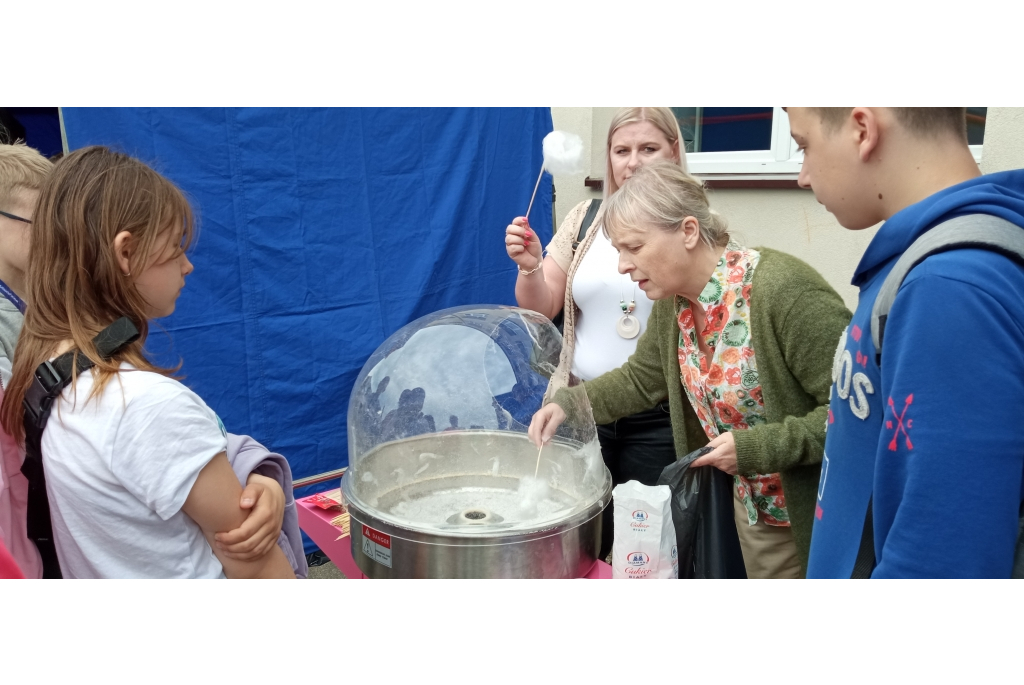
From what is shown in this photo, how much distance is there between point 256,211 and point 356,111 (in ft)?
2.13

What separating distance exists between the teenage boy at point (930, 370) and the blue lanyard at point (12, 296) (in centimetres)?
171

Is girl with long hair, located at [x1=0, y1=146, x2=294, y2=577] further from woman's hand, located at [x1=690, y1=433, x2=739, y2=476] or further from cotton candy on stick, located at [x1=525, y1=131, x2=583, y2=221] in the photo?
cotton candy on stick, located at [x1=525, y1=131, x2=583, y2=221]

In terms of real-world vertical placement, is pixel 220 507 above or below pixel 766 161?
below

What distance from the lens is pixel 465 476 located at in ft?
5.97

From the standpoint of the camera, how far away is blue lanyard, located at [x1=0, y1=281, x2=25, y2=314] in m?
1.55

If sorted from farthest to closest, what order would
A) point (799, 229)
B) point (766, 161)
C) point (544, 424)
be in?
point (766, 161)
point (799, 229)
point (544, 424)

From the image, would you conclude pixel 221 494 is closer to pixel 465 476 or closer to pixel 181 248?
pixel 181 248

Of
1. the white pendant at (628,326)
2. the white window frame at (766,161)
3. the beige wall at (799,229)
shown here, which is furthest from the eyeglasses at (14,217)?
the white window frame at (766,161)

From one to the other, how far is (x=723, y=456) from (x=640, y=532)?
268mm

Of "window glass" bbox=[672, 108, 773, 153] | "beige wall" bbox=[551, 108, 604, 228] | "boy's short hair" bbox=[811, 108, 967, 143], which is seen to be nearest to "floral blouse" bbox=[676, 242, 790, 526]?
"boy's short hair" bbox=[811, 108, 967, 143]

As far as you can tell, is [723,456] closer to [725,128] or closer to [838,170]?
[838,170]

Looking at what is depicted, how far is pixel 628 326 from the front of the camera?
223 cm

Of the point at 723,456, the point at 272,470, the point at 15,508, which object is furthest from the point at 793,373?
the point at 15,508

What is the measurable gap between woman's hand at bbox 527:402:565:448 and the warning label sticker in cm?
51
